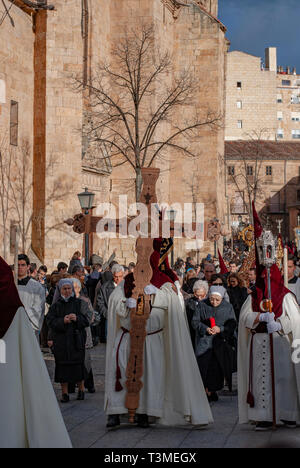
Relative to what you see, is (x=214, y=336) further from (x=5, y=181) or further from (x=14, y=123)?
(x=14, y=123)

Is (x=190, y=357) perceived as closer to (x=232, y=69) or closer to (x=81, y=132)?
(x=81, y=132)

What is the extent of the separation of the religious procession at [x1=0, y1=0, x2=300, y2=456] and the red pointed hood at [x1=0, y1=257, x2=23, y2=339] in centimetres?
1

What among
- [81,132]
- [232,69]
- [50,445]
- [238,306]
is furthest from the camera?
[232,69]

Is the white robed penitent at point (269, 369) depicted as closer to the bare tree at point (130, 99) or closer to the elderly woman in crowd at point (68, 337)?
the elderly woman in crowd at point (68, 337)

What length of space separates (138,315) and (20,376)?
295cm

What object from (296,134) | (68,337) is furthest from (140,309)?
(296,134)

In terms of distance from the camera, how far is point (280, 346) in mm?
8789

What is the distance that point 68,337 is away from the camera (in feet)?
34.0

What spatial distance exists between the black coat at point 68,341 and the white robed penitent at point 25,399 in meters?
4.42

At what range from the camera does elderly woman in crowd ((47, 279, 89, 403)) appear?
404 inches

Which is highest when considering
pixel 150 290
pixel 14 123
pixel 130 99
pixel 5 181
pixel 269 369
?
pixel 130 99

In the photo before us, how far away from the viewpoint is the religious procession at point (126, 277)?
7789 mm

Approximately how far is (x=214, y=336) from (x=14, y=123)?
640 inches

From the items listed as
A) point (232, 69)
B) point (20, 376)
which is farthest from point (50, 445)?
point (232, 69)
